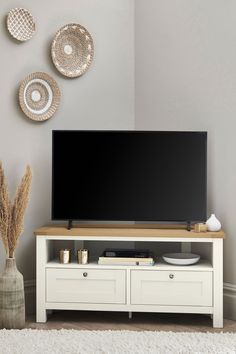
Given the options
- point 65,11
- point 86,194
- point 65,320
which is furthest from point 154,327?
point 65,11

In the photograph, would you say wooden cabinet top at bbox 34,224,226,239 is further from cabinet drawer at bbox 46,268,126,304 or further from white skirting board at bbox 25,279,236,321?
white skirting board at bbox 25,279,236,321

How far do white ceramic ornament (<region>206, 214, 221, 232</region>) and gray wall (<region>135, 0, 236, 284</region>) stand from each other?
0.16 meters

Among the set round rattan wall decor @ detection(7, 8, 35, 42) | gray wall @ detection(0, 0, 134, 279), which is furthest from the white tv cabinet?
round rattan wall decor @ detection(7, 8, 35, 42)

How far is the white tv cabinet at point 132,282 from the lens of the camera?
3.91 metres

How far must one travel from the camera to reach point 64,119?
4.46 metres

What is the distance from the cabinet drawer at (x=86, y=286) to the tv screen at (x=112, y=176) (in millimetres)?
391

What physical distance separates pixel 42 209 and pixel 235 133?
1.49 metres

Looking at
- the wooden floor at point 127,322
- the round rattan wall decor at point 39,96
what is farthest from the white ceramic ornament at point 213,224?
the round rattan wall decor at point 39,96

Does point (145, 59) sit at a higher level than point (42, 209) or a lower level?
higher

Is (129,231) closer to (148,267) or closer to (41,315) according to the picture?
(148,267)

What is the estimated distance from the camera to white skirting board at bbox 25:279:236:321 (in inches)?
163

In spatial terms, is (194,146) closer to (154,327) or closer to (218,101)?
(218,101)

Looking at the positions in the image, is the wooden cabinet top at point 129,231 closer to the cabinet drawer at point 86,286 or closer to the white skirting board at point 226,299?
the cabinet drawer at point 86,286

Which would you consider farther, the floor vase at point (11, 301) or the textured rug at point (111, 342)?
the floor vase at point (11, 301)
